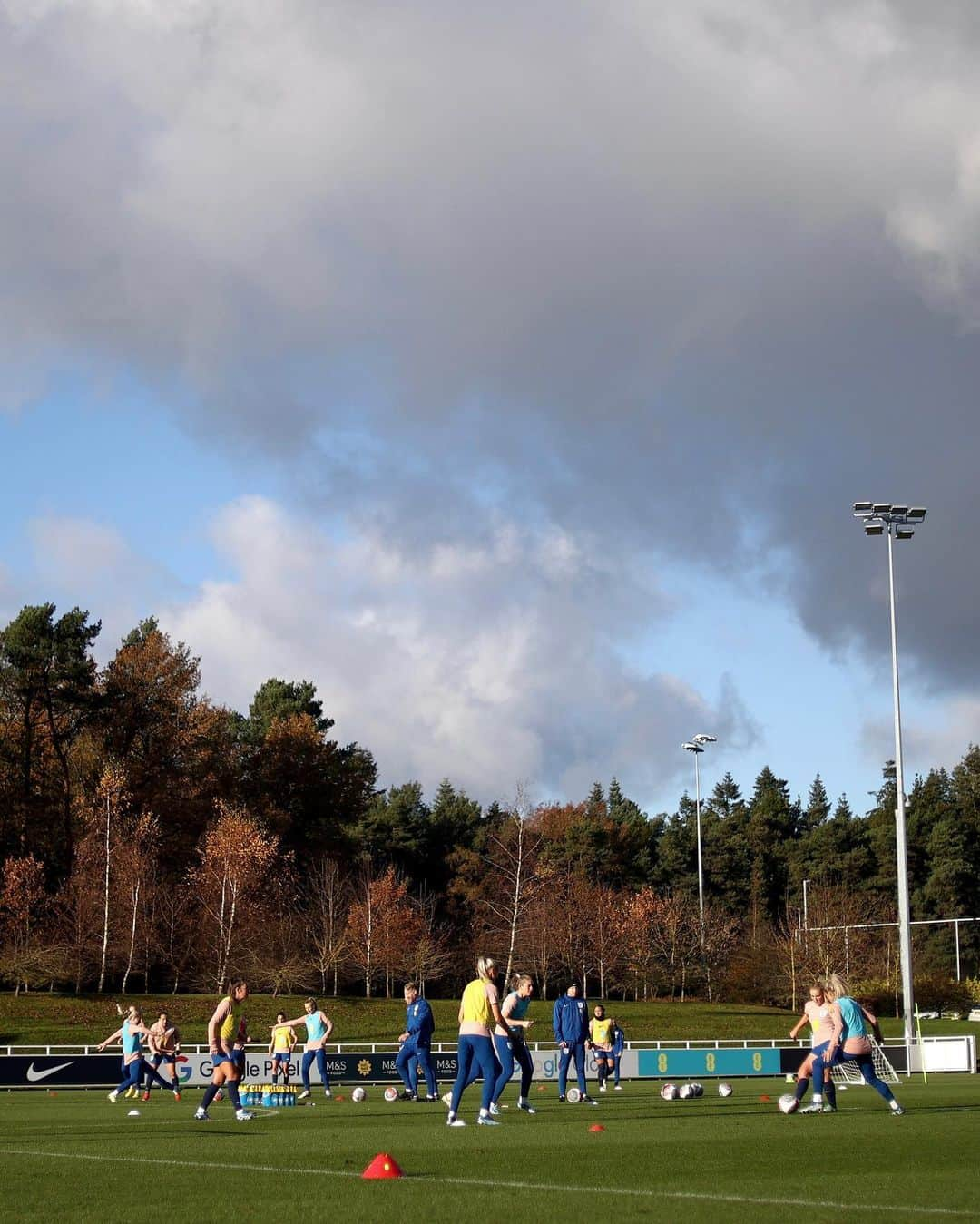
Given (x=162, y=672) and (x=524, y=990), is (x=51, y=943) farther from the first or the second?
(x=524, y=990)

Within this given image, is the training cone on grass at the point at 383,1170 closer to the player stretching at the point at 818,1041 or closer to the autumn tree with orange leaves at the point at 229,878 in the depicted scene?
the player stretching at the point at 818,1041

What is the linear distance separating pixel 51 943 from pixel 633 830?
65819 millimetres

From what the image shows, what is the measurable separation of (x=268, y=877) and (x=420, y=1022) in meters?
56.5

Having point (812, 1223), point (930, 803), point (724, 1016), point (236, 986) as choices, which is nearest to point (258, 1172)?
point (812, 1223)

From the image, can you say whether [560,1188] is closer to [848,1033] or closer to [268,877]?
[848,1033]

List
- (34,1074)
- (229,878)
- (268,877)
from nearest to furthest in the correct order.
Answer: (34,1074) < (229,878) < (268,877)

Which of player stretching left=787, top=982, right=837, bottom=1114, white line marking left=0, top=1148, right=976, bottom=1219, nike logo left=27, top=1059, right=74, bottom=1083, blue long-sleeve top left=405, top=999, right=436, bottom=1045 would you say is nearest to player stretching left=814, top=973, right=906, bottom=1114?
player stretching left=787, top=982, right=837, bottom=1114

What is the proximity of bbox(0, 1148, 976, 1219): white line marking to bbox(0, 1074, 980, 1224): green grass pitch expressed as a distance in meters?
0.02

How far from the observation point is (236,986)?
1895 cm

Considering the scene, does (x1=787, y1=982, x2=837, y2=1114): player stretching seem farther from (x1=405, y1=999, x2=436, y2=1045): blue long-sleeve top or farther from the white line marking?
the white line marking

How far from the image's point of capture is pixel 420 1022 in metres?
22.9

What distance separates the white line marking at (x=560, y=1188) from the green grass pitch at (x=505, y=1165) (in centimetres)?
2

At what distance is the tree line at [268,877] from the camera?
70.8 metres

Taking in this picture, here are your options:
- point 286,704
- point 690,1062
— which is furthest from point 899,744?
point 286,704
